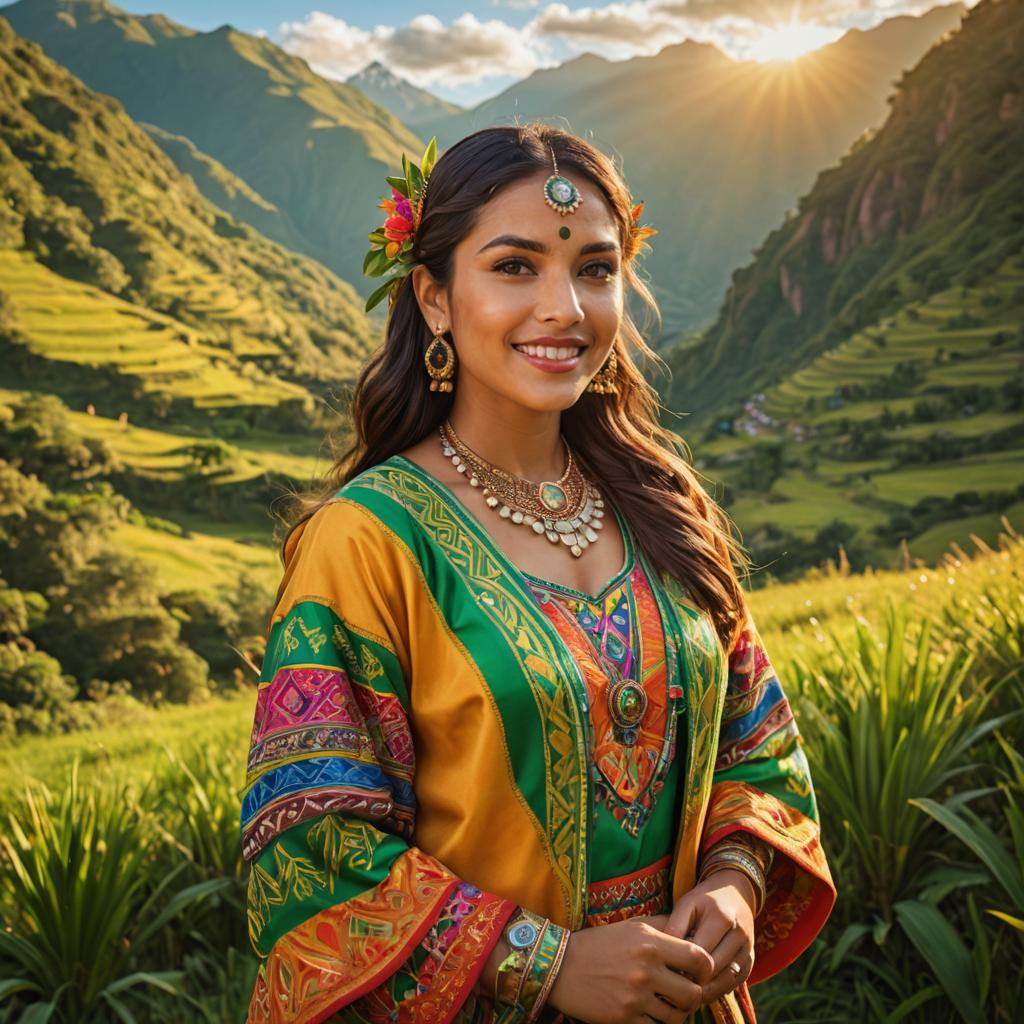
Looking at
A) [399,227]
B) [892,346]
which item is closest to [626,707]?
[399,227]

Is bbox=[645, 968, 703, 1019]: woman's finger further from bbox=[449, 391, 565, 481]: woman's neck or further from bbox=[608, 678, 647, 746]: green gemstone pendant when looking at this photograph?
bbox=[449, 391, 565, 481]: woman's neck

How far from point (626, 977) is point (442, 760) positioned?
0.38 m

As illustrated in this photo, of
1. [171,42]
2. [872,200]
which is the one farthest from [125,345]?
[171,42]

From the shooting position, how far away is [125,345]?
142 ft

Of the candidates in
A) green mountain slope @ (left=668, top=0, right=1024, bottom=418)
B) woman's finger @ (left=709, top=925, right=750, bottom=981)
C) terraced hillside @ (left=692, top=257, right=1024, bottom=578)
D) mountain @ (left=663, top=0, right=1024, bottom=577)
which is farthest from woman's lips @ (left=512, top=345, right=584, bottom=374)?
green mountain slope @ (left=668, top=0, right=1024, bottom=418)

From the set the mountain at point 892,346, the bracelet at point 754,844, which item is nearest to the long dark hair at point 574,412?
the bracelet at point 754,844

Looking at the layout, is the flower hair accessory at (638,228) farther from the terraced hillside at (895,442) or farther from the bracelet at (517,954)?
the terraced hillside at (895,442)

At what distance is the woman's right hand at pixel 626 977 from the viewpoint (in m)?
1.25

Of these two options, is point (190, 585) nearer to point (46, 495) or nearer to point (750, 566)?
point (46, 495)

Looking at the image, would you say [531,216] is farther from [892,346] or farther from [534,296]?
[892,346]

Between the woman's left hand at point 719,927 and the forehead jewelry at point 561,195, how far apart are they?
1095 millimetres

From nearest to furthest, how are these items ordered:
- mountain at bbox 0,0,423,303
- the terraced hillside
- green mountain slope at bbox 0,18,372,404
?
the terraced hillside, green mountain slope at bbox 0,18,372,404, mountain at bbox 0,0,423,303

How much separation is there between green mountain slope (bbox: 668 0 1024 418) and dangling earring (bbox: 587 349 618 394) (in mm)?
32241

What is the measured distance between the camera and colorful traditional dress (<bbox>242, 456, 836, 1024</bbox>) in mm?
1254
